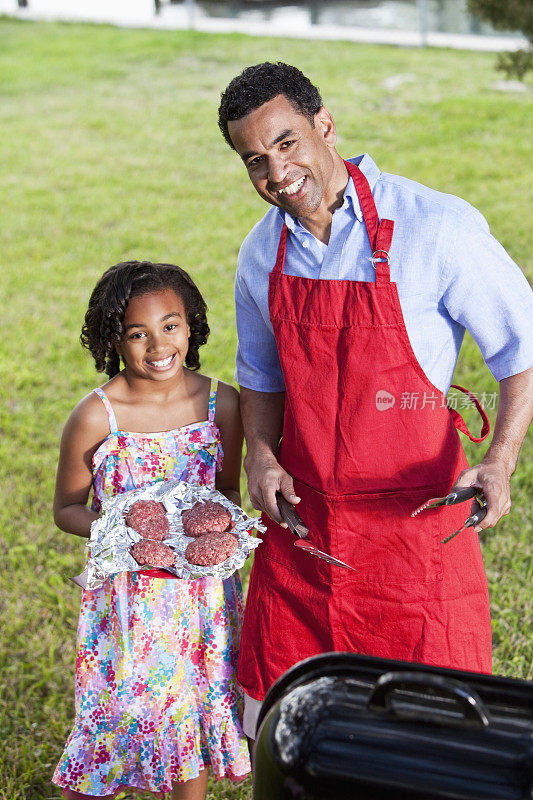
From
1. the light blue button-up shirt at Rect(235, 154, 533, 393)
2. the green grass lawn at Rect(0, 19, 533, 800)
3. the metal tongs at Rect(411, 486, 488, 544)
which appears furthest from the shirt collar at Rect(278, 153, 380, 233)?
the green grass lawn at Rect(0, 19, 533, 800)

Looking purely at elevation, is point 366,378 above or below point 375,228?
below

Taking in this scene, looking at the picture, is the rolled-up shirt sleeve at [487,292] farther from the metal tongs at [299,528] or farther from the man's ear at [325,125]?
the metal tongs at [299,528]

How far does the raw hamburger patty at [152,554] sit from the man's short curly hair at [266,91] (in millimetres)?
858

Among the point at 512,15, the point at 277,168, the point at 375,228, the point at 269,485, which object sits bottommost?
the point at 269,485

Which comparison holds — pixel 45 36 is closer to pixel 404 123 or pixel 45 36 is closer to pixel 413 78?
pixel 413 78

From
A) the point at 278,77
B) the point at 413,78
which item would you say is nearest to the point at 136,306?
the point at 278,77

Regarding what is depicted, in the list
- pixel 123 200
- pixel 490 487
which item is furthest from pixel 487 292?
pixel 123 200

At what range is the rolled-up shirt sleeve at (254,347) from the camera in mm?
1916

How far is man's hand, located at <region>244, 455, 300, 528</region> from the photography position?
179 centimetres

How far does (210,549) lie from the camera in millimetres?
1739

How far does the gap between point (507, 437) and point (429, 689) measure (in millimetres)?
824

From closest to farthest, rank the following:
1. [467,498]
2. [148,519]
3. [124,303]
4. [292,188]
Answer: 1. [467,498]
2. [292,188]
3. [148,519]
4. [124,303]

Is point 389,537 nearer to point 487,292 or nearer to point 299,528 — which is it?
point 299,528

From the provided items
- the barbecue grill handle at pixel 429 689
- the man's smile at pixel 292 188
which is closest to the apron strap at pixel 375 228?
the man's smile at pixel 292 188
